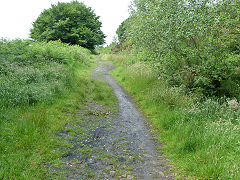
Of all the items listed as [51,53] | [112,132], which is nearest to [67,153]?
[112,132]

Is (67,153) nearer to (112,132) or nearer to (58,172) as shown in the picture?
(58,172)

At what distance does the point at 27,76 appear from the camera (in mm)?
8781

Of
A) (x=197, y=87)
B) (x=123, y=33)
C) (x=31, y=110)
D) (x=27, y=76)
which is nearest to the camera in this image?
(x=31, y=110)

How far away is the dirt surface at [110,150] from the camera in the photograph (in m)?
4.28

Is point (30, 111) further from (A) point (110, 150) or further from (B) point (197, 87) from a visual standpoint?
(B) point (197, 87)

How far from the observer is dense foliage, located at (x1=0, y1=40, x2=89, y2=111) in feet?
22.6

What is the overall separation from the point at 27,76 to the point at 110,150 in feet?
20.0

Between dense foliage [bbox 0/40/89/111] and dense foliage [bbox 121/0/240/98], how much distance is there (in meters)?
5.51

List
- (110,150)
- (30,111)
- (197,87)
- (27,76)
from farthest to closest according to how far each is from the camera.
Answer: (27,76) < (197,87) < (30,111) < (110,150)

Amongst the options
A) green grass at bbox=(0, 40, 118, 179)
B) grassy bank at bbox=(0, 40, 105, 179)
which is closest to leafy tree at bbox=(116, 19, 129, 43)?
green grass at bbox=(0, 40, 118, 179)

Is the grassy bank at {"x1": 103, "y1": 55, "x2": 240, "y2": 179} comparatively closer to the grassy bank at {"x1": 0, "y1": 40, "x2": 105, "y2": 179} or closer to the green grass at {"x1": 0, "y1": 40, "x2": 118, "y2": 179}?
the green grass at {"x1": 0, "y1": 40, "x2": 118, "y2": 179}

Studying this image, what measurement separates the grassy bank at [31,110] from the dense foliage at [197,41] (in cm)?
444

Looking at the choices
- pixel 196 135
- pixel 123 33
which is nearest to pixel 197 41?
pixel 196 135

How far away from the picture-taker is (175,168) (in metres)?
4.54
